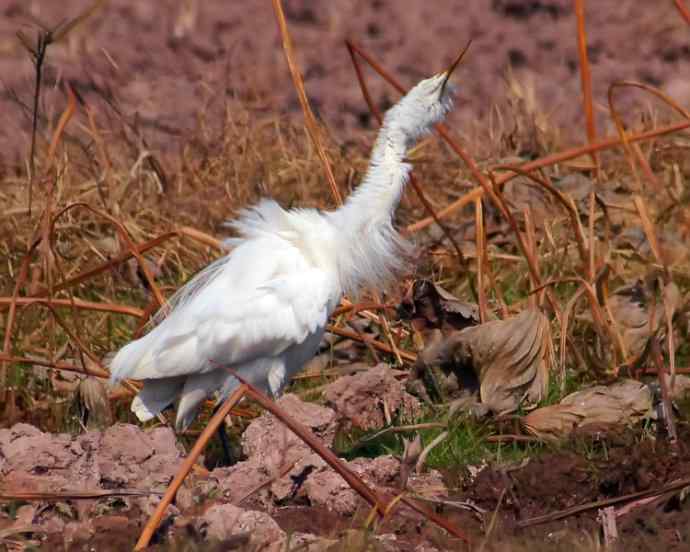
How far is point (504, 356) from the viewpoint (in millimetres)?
5125

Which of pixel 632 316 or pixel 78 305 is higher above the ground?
pixel 78 305

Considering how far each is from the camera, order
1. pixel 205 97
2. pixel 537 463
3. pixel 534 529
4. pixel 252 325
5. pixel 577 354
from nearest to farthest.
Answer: pixel 534 529 < pixel 537 463 < pixel 252 325 < pixel 577 354 < pixel 205 97

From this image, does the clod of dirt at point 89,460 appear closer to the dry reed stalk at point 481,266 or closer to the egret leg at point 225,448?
the egret leg at point 225,448

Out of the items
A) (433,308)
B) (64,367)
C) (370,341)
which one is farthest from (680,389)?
(64,367)

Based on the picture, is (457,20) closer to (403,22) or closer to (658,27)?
(403,22)

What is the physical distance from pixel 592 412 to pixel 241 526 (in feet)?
5.01

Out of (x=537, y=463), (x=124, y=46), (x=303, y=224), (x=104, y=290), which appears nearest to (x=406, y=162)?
(x=303, y=224)

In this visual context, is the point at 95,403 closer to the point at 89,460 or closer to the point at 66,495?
the point at 89,460

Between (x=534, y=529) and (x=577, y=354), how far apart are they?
156 centimetres

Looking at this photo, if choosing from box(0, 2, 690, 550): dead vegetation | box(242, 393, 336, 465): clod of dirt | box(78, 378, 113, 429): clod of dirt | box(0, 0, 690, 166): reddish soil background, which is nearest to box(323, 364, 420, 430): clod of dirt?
box(0, 2, 690, 550): dead vegetation

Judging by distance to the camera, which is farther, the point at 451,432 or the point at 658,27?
the point at 658,27

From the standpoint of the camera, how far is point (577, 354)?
560 centimetres

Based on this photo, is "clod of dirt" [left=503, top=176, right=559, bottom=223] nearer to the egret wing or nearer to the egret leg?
the egret wing

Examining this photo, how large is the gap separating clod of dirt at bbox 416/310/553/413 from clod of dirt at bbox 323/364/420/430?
7.4 inches
